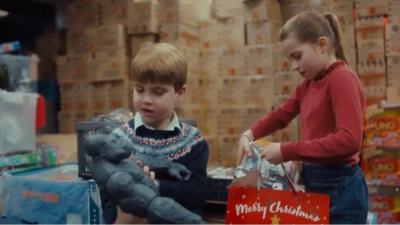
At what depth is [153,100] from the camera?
117cm

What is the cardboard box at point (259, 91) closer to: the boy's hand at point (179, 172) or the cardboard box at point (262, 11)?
the cardboard box at point (262, 11)

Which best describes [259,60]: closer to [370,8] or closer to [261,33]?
[261,33]

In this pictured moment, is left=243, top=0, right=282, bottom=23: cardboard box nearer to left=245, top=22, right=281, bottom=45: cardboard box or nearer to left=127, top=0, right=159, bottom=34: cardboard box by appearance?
left=245, top=22, right=281, bottom=45: cardboard box

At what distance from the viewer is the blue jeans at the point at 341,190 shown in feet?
4.31

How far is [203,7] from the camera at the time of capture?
3885mm

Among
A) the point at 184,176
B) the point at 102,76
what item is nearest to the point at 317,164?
the point at 184,176

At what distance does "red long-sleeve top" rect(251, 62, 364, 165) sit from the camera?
1227 millimetres

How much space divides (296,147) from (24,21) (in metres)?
3.65

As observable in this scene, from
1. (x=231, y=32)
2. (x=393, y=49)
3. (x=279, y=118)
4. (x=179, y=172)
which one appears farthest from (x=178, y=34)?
(x=179, y=172)

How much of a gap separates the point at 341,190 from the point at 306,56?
0.39 m

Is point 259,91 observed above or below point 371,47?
below

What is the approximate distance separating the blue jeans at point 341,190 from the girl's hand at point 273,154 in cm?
15

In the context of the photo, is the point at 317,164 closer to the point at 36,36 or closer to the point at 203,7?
the point at 203,7

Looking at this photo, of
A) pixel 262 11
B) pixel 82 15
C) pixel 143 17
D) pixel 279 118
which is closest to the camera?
pixel 279 118
